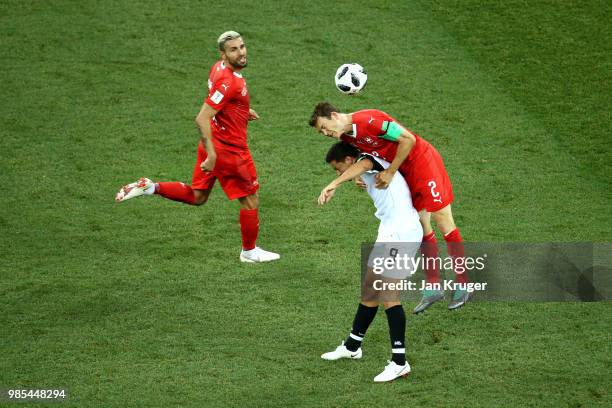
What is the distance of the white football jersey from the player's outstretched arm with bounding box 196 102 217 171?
1.60 m

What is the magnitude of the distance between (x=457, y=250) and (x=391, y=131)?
1.24 meters

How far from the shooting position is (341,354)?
6785 millimetres

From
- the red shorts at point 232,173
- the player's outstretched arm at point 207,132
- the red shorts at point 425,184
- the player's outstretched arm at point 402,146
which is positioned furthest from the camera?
the red shorts at point 232,173

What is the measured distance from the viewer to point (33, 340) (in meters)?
7.07

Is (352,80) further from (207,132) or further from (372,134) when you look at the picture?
(207,132)

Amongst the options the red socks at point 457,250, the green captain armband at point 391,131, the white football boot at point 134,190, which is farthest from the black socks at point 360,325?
the white football boot at point 134,190

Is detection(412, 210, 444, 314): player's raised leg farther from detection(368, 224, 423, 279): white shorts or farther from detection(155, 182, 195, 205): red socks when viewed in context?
detection(155, 182, 195, 205): red socks

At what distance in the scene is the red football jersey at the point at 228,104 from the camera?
773cm

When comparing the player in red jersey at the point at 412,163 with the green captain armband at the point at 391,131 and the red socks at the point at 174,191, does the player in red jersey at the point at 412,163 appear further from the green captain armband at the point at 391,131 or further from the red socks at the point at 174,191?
the red socks at the point at 174,191

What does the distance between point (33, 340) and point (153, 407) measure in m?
1.43

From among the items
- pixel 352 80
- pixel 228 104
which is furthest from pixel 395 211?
pixel 228 104

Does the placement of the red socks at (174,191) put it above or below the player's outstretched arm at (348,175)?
below

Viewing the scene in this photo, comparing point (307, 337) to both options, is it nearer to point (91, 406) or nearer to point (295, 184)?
point (91, 406)

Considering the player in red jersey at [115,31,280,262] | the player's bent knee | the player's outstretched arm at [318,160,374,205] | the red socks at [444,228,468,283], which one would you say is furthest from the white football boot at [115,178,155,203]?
the red socks at [444,228,468,283]
